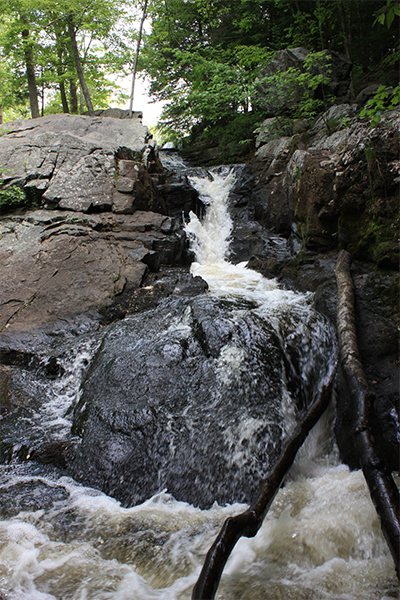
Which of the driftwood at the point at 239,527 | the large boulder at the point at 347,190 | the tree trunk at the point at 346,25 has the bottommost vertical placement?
the driftwood at the point at 239,527

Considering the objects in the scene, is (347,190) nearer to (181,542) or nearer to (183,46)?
(181,542)

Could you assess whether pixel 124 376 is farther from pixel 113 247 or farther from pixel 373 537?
pixel 113 247

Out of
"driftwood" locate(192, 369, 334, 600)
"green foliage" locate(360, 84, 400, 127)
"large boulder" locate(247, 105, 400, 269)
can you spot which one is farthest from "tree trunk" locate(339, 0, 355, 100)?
"driftwood" locate(192, 369, 334, 600)

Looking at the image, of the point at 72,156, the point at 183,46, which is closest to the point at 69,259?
the point at 72,156

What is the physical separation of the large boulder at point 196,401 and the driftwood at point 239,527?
2.62ft

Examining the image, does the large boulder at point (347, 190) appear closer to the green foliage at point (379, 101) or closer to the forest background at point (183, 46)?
the green foliage at point (379, 101)

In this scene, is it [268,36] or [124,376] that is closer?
[124,376]

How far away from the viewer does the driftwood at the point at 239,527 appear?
1650 mm

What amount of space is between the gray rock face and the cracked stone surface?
0.71 meters

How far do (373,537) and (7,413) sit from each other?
4214 mm

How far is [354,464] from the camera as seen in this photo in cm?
318

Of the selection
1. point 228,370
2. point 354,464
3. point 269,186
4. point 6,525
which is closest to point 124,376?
point 228,370

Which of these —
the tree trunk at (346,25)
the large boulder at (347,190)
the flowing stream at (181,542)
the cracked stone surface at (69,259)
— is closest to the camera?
the flowing stream at (181,542)

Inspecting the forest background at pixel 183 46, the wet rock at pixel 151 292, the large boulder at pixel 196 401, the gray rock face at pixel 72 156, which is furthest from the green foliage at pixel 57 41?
the large boulder at pixel 196 401
